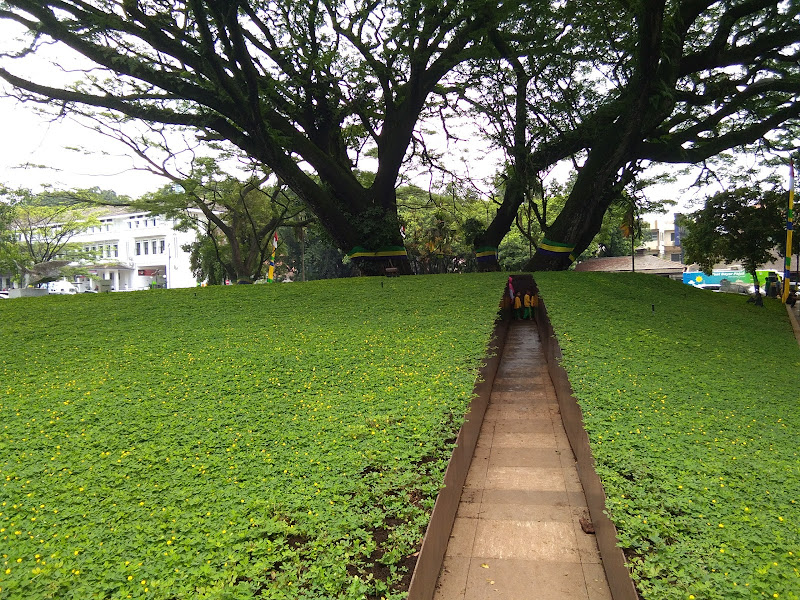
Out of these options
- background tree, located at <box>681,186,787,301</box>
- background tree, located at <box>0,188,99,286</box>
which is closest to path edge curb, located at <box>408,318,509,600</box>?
background tree, located at <box>681,186,787,301</box>

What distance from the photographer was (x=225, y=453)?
372cm

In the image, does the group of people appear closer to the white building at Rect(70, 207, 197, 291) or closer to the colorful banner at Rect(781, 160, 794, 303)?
the colorful banner at Rect(781, 160, 794, 303)

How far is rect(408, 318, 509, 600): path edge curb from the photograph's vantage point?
9.05ft

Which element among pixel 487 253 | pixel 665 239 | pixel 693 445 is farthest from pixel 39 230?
pixel 665 239

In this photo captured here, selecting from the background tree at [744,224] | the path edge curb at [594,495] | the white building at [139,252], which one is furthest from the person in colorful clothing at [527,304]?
the white building at [139,252]

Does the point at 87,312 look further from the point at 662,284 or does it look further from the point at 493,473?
the point at 662,284

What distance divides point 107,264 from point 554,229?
35368 mm

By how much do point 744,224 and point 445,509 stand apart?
55.7ft

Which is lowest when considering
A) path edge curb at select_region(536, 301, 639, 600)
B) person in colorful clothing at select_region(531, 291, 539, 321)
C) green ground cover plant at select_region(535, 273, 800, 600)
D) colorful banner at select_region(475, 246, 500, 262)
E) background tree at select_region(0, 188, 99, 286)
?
path edge curb at select_region(536, 301, 639, 600)

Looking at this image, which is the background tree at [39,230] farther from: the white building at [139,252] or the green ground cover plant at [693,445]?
the green ground cover plant at [693,445]

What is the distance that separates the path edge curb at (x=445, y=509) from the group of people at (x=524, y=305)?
673cm

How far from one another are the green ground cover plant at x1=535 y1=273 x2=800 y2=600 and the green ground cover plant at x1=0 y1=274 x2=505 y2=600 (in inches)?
45.8

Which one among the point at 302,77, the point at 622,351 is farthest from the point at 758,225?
the point at 302,77

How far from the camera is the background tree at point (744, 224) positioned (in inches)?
632
